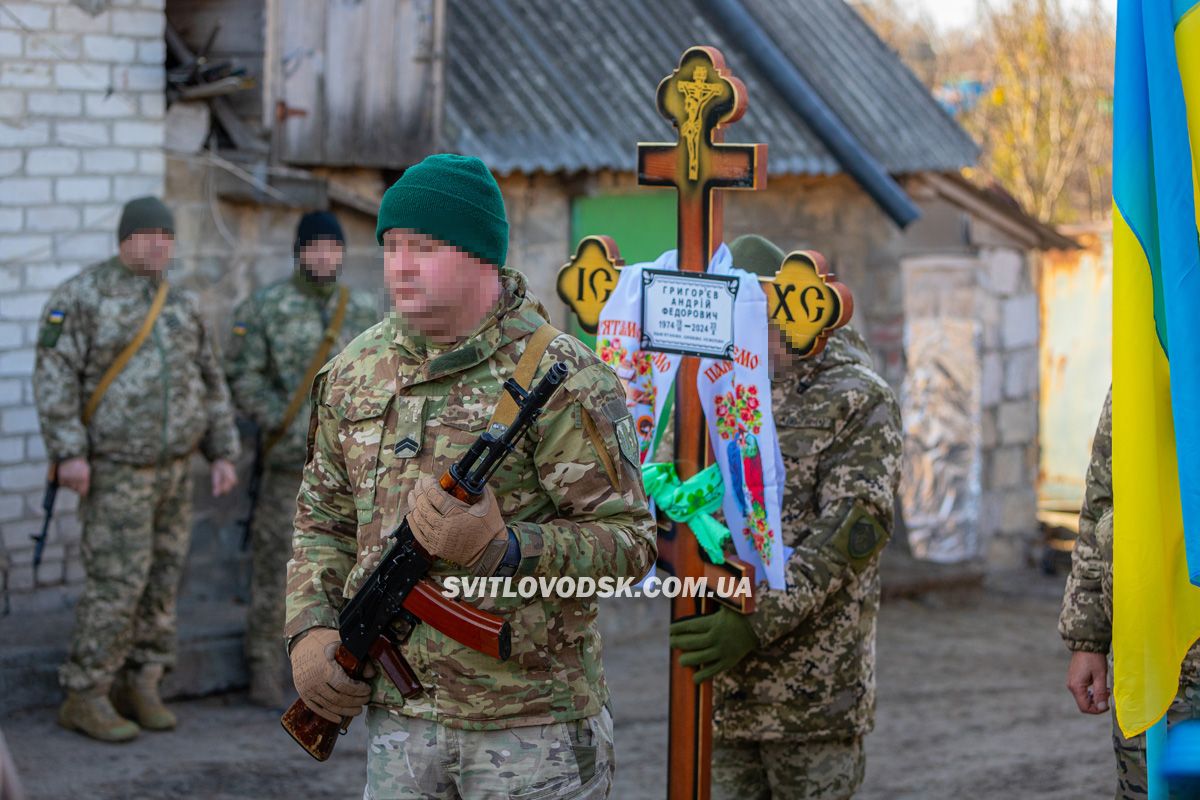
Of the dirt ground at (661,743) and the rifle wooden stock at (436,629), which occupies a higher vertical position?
the rifle wooden stock at (436,629)

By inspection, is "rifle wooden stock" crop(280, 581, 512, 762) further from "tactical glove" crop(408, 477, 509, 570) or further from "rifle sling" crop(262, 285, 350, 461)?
"rifle sling" crop(262, 285, 350, 461)

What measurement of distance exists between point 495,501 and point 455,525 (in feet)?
0.35

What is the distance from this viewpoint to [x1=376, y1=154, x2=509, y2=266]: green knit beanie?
3.10 m

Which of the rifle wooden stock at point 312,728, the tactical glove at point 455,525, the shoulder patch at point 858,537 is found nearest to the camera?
the tactical glove at point 455,525

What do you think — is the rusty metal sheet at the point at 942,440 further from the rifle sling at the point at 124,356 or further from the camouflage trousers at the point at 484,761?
the camouflage trousers at the point at 484,761

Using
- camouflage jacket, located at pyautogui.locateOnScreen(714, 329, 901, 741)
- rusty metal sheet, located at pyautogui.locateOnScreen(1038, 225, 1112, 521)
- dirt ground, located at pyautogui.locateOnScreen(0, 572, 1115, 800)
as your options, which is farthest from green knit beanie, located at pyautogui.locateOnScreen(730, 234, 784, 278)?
rusty metal sheet, located at pyautogui.locateOnScreen(1038, 225, 1112, 521)

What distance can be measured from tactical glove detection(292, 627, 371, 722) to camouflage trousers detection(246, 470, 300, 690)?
3805mm

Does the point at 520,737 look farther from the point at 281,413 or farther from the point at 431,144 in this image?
the point at 431,144

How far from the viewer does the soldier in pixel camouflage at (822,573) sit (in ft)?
13.5

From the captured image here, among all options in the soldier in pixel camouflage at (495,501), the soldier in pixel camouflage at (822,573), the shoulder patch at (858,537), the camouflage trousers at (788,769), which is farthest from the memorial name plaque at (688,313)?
the camouflage trousers at (788,769)

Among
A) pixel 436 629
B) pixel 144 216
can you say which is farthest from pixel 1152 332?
pixel 144 216

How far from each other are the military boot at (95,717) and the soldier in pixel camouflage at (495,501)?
353 centimetres

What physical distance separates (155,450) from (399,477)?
3.46m

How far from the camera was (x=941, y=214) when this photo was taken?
11.4m
